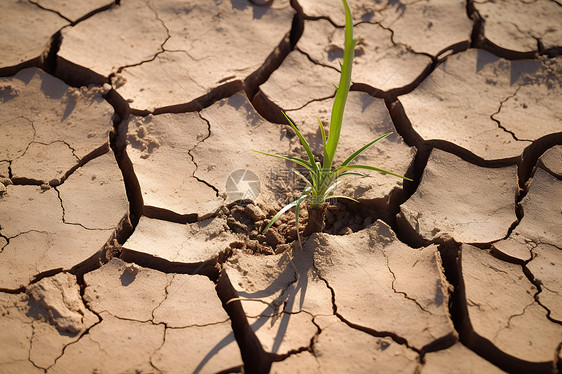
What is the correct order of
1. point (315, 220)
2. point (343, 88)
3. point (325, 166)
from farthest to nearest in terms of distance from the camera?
point (315, 220) → point (325, 166) → point (343, 88)

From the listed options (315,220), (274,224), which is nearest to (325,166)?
(315,220)

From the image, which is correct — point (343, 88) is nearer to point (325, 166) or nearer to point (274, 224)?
point (325, 166)

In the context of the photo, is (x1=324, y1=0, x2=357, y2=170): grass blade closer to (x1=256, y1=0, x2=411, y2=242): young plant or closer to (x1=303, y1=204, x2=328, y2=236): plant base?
(x1=256, y1=0, x2=411, y2=242): young plant

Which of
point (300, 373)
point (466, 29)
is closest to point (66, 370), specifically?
point (300, 373)

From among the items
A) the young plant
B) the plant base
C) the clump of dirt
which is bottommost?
the clump of dirt

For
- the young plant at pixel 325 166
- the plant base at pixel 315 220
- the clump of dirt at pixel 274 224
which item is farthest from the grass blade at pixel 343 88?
the clump of dirt at pixel 274 224

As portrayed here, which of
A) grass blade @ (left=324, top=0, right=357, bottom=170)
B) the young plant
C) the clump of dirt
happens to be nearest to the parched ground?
the clump of dirt

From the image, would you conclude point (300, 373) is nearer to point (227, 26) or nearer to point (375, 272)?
point (375, 272)

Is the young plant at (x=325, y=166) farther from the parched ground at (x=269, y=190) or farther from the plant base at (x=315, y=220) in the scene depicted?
the parched ground at (x=269, y=190)

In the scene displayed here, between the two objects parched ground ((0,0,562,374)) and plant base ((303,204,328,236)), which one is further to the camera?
plant base ((303,204,328,236))
